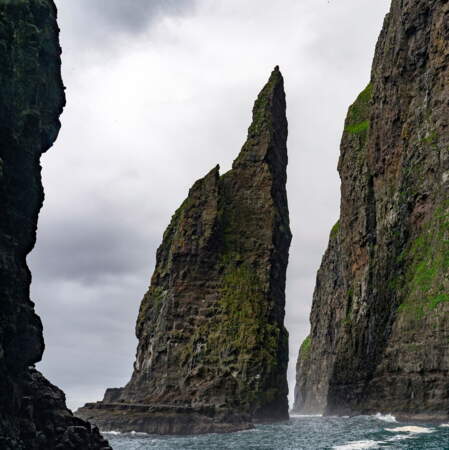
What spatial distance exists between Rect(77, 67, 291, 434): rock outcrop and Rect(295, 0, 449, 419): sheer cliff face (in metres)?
13.9

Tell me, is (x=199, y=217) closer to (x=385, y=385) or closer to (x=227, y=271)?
(x=227, y=271)

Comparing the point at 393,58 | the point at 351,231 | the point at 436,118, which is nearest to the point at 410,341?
the point at 436,118

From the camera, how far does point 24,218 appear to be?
3794 cm

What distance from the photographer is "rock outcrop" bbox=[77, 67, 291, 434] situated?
104062mm

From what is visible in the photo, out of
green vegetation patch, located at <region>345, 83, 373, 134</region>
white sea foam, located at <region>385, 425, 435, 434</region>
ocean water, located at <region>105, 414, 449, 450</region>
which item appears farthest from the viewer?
green vegetation patch, located at <region>345, 83, 373, 134</region>

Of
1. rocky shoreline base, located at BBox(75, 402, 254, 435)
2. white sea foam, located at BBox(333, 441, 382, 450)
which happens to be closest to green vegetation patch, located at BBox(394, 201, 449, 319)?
rocky shoreline base, located at BBox(75, 402, 254, 435)

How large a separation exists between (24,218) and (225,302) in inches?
3082

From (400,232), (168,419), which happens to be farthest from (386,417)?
(400,232)

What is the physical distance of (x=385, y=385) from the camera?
9144 cm

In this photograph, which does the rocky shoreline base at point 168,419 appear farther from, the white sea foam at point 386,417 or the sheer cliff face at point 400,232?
the sheer cliff face at point 400,232

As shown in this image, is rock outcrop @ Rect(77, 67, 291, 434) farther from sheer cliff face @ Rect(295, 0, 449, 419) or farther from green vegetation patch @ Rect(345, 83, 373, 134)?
green vegetation patch @ Rect(345, 83, 373, 134)

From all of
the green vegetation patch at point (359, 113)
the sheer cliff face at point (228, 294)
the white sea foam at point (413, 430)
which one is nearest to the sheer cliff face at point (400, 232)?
the green vegetation patch at point (359, 113)

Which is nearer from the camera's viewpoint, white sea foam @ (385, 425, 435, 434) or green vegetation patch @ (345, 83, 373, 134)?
white sea foam @ (385, 425, 435, 434)

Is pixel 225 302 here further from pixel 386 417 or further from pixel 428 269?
pixel 428 269
